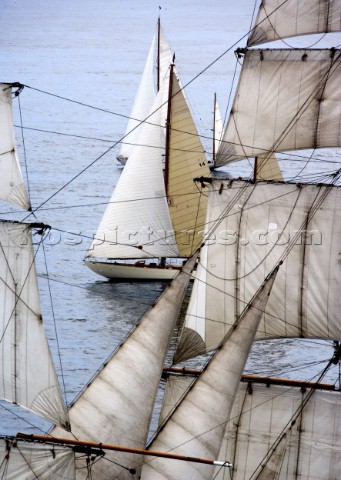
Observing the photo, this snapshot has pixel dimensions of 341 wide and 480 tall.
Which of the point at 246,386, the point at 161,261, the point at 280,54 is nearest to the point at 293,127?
the point at 280,54

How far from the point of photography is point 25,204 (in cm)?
5441

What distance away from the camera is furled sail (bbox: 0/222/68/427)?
53500 millimetres

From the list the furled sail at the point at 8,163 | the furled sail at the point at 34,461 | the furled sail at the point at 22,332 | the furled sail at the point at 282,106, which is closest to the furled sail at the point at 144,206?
the furled sail at the point at 282,106

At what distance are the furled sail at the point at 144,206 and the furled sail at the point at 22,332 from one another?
31248mm

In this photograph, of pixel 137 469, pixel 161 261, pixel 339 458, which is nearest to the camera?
pixel 137 469

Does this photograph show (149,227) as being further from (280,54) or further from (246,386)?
(246,386)

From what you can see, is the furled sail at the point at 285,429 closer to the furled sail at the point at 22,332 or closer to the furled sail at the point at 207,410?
the furled sail at the point at 207,410

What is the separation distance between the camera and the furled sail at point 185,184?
86125mm

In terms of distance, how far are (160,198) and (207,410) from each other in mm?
33678

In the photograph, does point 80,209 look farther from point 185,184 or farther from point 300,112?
point 300,112

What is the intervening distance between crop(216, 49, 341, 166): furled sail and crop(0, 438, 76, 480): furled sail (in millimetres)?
17741

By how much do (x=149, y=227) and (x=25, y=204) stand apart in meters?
32.0

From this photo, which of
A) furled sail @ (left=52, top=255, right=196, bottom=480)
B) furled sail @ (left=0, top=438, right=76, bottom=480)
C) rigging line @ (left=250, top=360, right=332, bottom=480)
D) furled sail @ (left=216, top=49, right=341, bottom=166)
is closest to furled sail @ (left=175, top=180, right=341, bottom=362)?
rigging line @ (left=250, top=360, right=332, bottom=480)

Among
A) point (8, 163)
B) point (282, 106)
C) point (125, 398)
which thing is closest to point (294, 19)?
point (282, 106)
